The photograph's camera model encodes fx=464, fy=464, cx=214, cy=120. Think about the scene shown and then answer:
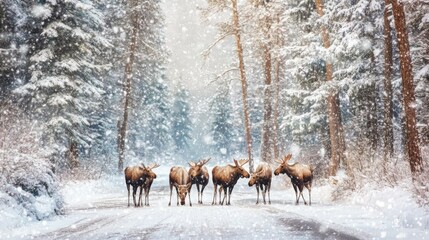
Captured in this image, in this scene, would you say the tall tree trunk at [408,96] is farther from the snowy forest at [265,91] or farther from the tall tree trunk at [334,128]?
the tall tree trunk at [334,128]

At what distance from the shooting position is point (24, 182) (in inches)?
494

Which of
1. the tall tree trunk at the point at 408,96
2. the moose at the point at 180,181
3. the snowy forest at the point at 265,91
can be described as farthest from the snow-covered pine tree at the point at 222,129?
the tall tree trunk at the point at 408,96

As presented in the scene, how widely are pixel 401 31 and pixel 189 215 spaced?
8.14m

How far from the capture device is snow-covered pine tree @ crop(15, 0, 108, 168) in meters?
23.8

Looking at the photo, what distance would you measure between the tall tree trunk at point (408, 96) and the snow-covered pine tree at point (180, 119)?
8173 centimetres

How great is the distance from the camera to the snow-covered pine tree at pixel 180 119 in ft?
313

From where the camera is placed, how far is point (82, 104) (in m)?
25.6

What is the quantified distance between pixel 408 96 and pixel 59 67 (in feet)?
58.5

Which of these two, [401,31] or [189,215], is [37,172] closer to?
[189,215]

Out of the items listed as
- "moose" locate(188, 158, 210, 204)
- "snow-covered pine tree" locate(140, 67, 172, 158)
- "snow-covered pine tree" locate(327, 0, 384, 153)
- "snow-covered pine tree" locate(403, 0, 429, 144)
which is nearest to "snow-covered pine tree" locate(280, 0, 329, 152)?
"snow-covered pine tree" locate(327, 0, 384, 153)

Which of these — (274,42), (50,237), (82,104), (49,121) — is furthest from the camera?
(274,42)

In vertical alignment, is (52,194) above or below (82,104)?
below

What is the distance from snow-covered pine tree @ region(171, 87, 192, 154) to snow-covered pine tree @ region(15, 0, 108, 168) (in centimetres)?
6891

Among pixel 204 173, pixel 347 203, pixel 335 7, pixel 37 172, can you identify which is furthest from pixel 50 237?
pixel 335 7
